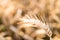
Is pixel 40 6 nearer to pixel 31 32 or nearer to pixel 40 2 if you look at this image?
pixel 40 2

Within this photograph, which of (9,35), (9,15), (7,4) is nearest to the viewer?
(9,35)

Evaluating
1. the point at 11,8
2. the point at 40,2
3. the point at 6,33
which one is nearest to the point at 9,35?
the point at 6,33

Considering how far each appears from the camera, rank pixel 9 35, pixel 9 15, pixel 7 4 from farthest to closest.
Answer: pixel 7 4 < pixel 9 15 < pixel 9 35

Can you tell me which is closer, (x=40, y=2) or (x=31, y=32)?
(x=31, y=32)

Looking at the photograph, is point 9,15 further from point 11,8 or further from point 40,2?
point 40,2

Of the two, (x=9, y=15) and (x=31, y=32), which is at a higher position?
(x=9, y=15)

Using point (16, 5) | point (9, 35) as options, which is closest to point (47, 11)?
point (16, 5)
